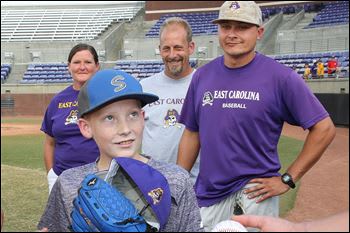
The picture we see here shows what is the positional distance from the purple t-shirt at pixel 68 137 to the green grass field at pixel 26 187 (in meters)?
1.26

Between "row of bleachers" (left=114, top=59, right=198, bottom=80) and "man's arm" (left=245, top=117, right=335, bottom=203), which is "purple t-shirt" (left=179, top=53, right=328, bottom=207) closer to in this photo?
"man's arm" (left=245, top=117, right=335, bottom=203)

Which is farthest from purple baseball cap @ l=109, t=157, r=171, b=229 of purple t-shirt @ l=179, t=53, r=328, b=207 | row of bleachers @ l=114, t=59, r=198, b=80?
row of bleachers @ l=114, t=59, r=198, b=80

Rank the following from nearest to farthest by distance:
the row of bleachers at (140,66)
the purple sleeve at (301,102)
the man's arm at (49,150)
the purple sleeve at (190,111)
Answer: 1. the purple sleeve at (301,102)
2. the purple sleeve at (190,111)
3. the man's arm at (49,150)
4. the row of bleachers at (140,66)

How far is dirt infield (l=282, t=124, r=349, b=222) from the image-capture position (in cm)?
562

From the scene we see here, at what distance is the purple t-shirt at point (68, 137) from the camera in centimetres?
330

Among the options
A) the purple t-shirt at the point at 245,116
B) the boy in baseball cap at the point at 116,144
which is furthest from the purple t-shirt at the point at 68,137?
the boy in baseball cap at the point at 116,144

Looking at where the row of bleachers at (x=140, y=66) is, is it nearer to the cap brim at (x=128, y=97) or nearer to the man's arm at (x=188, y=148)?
the man's arm at (x=188, y=148)

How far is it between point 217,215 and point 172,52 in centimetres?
121

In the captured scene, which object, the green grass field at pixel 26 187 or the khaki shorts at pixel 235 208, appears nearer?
the khaki shorts at pixel 235 208

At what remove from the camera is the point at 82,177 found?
5.24 feet

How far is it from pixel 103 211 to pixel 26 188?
557 centimetres

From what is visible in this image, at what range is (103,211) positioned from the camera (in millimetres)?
1271

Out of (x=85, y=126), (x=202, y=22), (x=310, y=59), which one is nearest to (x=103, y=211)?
(x=85, y=126)

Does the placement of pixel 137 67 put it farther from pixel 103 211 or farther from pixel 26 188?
pixel 103 211
